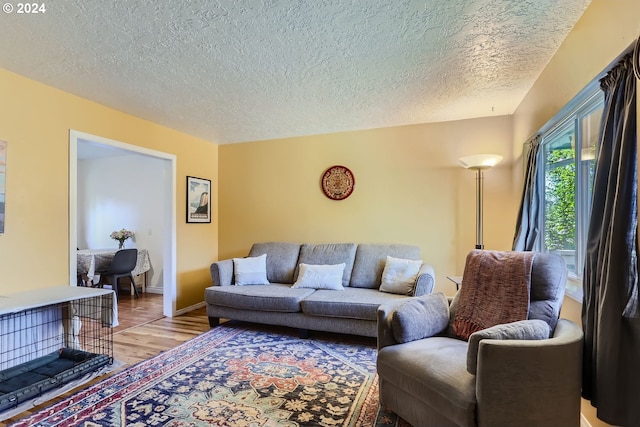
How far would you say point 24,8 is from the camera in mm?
1732

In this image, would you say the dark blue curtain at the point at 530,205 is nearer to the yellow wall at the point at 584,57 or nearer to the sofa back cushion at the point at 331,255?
the yellow wall at the point at 584,57

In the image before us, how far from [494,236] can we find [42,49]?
429 cm

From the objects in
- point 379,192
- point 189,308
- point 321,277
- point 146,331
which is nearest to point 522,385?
point 321,277

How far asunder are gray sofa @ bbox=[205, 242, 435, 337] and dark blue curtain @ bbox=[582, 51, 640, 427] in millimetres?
1679

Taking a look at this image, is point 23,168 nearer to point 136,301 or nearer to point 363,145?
point 136,301

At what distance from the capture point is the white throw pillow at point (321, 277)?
11.7ft

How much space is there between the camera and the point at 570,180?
234 cm

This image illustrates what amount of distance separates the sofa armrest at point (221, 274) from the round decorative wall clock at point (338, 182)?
1.57 m

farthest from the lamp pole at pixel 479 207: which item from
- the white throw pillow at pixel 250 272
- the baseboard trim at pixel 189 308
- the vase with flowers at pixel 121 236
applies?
the vase with flowers at pixel 121 236

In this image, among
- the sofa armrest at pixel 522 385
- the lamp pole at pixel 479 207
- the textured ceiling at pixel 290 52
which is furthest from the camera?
the lamp pole at pixel 479 207

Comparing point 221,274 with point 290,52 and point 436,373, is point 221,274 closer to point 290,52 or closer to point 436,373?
point 290,52

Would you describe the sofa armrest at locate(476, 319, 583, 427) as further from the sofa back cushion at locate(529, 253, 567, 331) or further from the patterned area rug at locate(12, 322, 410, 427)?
the patterned area rug at locate(12, 322, 410, 427)

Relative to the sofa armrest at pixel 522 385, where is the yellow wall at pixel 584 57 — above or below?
above

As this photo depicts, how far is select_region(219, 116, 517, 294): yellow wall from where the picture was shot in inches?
143
